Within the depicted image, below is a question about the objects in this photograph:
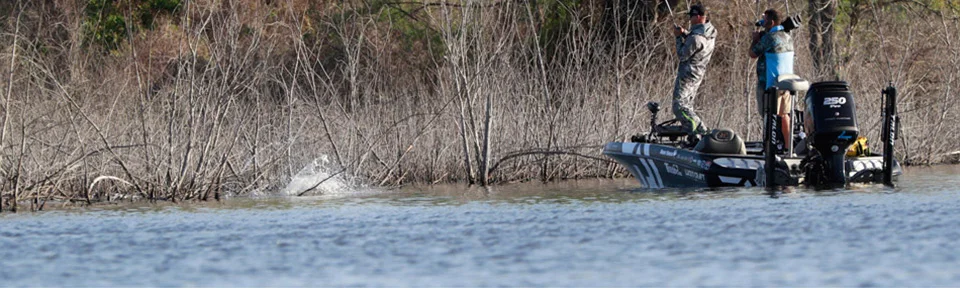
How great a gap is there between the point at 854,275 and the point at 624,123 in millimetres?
9968

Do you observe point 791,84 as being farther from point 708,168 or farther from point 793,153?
point 708,168

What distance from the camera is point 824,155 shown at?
563 inches

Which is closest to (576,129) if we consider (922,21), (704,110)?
(704,110)

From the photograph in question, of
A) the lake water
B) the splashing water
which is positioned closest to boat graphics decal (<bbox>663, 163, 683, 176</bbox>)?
the lake water

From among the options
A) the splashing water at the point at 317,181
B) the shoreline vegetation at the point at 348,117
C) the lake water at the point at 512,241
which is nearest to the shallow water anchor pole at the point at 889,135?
the lake water at the point at 512,241

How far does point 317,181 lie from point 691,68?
390 cm

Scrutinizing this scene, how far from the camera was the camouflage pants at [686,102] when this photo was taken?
52.2 feet

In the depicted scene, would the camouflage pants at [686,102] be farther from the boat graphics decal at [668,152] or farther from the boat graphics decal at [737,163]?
the boat graphics decal at [737,163]

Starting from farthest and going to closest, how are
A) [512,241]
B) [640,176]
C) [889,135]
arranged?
[640,176] < [889,135] < [512,241]

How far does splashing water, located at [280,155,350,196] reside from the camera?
16141 millimetres

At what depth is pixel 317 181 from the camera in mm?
16562

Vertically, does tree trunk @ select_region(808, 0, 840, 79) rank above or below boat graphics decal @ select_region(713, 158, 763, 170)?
above

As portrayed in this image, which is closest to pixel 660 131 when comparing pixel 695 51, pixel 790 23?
pixel 695 51

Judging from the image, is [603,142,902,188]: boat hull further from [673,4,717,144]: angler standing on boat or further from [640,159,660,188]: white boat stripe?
[673,4,717,144]: angler standing on boat
